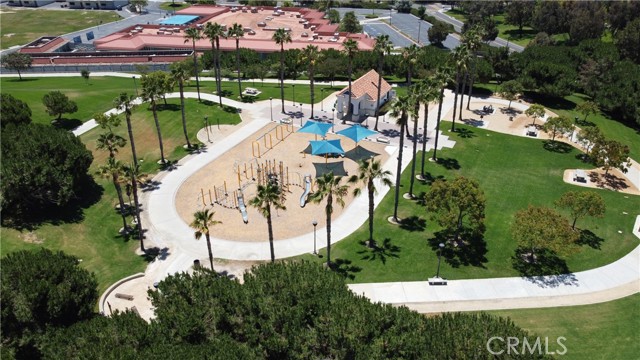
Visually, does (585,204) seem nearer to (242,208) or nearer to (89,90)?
(242,208)

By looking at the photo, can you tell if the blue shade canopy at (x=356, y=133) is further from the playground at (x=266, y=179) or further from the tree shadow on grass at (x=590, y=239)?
the tree shadow on grass at (x=590, y=239)

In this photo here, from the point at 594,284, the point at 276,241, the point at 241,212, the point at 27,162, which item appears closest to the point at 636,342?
the point at 594,284

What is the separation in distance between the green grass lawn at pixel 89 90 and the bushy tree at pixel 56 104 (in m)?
2.69

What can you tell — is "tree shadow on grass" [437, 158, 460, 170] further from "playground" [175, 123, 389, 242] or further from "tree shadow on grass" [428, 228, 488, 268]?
"tree shadow on grass" [428, 228, 488, 268]

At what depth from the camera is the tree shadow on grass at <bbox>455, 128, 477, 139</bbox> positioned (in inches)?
3214

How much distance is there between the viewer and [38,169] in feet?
184

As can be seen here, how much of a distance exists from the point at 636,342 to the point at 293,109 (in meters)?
69.2

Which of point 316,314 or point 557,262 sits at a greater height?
point 316,314

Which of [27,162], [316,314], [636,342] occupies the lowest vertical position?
[636,342]

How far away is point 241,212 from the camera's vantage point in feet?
196

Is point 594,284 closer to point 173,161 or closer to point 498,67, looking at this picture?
point 173,161

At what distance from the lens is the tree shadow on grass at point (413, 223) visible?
57.0 m

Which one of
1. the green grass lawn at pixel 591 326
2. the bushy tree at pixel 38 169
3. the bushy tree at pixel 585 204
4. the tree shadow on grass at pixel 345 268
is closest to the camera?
the green grass lawn at pixel 591 326

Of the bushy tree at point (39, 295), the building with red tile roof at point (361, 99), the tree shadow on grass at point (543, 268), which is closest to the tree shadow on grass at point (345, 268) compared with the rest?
the tree shadow on grass at point (543, 268)
